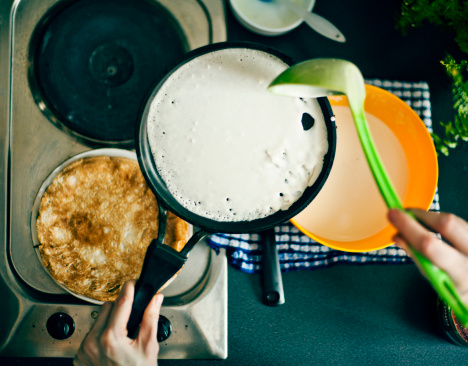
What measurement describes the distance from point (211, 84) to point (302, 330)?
0.56 m

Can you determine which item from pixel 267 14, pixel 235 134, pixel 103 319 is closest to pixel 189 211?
pixel 235 134

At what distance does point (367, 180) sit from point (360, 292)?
256 millimetres

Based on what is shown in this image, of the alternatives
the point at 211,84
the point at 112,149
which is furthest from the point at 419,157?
the point at 112,149

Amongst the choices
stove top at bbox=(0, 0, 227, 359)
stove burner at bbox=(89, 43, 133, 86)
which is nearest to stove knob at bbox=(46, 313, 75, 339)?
stove top at bbox=(0, 0, 227, 359)

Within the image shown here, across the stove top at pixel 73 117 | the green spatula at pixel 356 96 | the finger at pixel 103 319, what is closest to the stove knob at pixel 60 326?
the stove top at pixel 73 117

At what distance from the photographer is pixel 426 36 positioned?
80 cm

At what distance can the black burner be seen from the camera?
0.70 metres

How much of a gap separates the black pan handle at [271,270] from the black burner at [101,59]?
0.31 metres

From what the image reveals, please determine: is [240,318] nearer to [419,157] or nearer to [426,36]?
[419,157]

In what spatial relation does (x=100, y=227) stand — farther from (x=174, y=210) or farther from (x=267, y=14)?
(x=267, y=14)

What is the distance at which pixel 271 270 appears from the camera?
694 millimetres

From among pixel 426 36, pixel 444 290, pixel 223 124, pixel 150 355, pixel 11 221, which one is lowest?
pixel 150 355

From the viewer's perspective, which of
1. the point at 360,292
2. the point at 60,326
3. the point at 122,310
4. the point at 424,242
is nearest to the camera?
the point at 424,242

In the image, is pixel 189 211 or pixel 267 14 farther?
pixel 267 14
